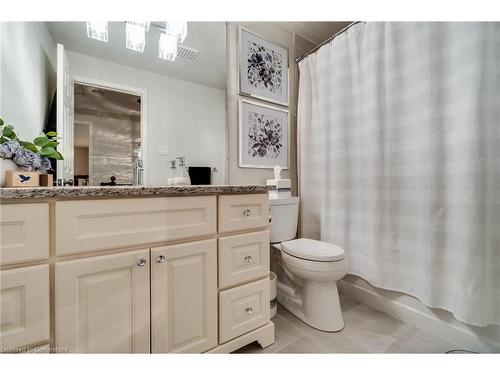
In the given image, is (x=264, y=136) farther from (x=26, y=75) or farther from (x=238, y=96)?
(x=26, y=75)

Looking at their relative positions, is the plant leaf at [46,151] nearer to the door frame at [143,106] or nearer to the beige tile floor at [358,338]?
the door frame at [143,106]

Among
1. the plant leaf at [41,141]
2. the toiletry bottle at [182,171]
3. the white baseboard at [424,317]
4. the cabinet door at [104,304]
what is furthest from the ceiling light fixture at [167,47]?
the white baseboard at [424,317]

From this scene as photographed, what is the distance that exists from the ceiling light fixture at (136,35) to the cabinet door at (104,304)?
45.9 inches

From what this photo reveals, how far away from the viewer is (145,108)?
4.09 feet

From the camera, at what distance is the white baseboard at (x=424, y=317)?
102 centimetres

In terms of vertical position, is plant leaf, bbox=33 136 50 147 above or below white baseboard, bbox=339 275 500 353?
above

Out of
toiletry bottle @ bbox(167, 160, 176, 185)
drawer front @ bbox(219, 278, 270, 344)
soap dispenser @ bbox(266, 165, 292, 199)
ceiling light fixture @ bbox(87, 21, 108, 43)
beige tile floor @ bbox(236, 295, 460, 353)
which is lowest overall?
beige tile floor @ bbox(236, 295, 460, 353)

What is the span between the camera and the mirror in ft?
3.54

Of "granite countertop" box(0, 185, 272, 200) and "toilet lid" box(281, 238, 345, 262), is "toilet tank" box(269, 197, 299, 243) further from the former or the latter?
"granite countertop" box(0, 185, 272, 200)

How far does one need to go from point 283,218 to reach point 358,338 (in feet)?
2.58

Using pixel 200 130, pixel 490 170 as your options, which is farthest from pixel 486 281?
pixel 200 130

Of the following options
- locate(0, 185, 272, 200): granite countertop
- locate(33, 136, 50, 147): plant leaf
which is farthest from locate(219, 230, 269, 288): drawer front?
locate(33, 136, 50, 147): plant leaf

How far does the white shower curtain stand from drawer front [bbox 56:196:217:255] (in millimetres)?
1059
